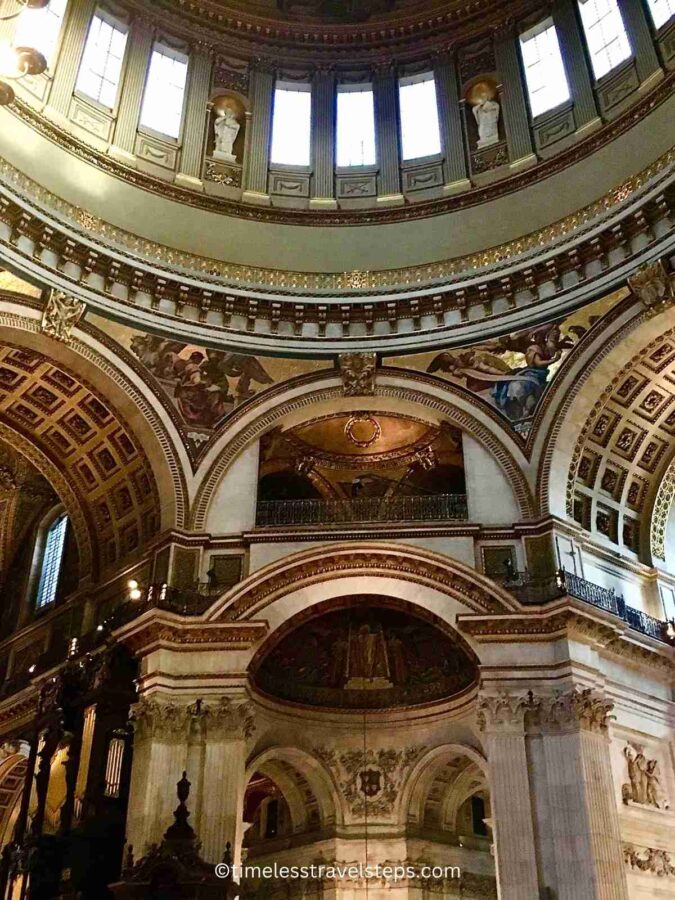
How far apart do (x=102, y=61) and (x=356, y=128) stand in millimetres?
6783

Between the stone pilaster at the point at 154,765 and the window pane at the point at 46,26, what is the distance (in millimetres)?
15158

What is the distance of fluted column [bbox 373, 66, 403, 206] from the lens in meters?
25.5

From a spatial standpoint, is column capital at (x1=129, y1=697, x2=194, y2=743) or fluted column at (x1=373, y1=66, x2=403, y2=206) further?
fluted column at (x1=373, y1=66, x2=403, y2=206)

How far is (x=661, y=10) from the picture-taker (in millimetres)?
22469

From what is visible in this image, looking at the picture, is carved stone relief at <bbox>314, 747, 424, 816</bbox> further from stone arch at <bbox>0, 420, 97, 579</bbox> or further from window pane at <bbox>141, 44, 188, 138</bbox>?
window pane at <bbox>141, 44, 188, 138</bbox>

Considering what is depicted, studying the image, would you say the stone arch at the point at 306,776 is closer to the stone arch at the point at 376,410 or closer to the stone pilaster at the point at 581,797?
the stone arch at the point at 376,410

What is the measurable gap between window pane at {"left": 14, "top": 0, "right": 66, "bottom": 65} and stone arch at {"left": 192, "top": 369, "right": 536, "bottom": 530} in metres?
9.79

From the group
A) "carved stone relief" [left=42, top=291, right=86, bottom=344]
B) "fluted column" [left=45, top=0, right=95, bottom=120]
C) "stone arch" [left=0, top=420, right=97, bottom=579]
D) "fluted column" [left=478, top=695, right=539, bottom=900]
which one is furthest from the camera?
"stone arch" [left=0, top=420, right=97, bottom=579]

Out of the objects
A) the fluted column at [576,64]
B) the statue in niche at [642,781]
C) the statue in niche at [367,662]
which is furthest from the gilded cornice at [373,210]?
the statue in niche at [642,781]

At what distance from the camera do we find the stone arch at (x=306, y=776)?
72.3ft

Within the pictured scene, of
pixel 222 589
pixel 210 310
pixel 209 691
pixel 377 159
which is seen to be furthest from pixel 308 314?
pixel 209 691

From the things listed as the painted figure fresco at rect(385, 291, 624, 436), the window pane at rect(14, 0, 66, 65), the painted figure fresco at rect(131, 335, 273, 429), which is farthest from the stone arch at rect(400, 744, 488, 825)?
the window pane at rect(14, 0, 66, 65)

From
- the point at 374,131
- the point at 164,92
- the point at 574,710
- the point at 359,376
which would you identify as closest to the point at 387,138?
the point at 374,131

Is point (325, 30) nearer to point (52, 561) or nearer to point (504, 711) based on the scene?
point (52, 561)
